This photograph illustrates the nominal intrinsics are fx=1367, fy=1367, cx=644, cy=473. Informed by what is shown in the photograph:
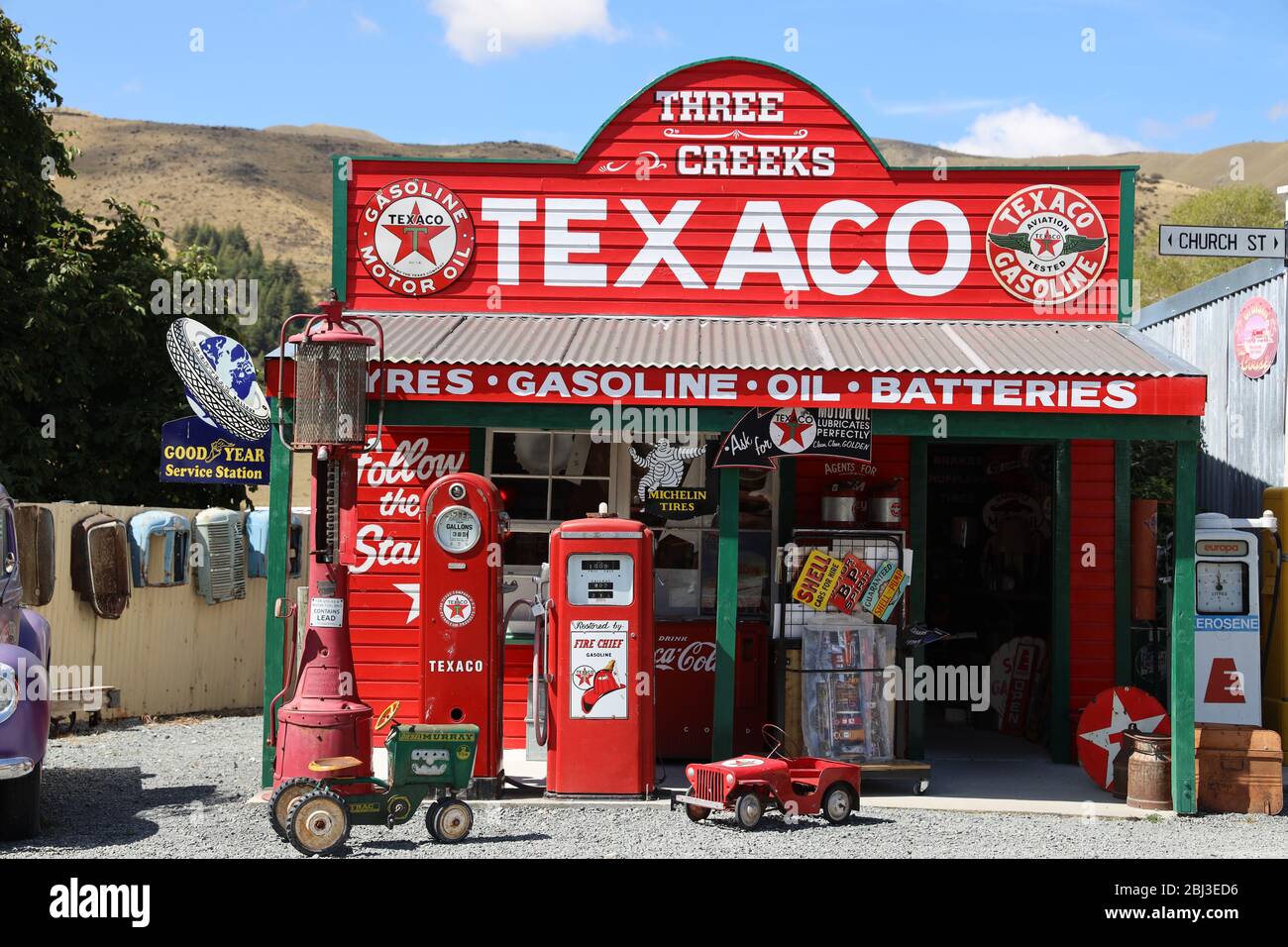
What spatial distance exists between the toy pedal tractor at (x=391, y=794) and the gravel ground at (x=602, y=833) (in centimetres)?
17

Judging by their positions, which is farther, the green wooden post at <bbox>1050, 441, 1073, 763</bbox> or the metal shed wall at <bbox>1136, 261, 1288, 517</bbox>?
the metal shed wall at <bbox>1136, 261, 1288, 517</bbox>

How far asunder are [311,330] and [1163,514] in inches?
443

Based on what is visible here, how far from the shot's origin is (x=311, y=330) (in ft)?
29.5

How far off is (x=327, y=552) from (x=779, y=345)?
12.4 ft

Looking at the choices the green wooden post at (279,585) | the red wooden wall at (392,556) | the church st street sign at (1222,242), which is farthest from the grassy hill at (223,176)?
the church st street sign at (1222,242)

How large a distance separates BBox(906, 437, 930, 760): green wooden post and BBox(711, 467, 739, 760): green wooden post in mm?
1929

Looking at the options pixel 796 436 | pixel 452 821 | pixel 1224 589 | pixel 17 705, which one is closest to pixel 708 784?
pixel 452 821

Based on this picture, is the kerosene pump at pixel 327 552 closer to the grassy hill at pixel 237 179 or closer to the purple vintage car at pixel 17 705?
the purple vintage car at pixel 17 705

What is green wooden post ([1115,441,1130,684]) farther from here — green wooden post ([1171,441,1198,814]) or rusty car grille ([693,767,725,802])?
rusty car grille ([693,767,725,802])

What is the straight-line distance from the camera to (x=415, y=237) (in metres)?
11.6

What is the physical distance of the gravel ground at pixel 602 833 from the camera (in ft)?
25.6

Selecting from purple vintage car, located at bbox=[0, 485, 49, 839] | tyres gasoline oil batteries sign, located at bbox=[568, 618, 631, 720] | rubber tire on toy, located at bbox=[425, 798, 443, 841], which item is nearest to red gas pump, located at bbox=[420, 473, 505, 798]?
tyres gasoline oil batteries sign, located at bbox=[568, 618, 631, 720]

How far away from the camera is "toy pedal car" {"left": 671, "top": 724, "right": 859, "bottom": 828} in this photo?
859 cm

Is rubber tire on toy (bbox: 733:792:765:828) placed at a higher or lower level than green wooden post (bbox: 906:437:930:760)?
lower
